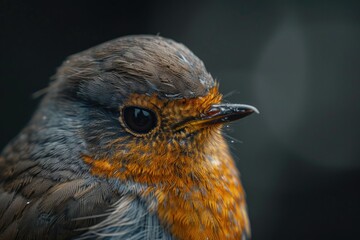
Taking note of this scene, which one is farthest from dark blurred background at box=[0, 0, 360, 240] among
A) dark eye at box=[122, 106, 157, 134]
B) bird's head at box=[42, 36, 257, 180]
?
dark eye at box=[122, 106, 157, 134]

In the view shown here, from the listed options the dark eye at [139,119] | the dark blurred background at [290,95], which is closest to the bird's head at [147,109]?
the dark eye at [139,119]

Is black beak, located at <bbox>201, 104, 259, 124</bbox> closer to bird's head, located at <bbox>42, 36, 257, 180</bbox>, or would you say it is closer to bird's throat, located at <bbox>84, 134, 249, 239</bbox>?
bird's head, located at <bbox>42, 36, 257, 180</bbox>

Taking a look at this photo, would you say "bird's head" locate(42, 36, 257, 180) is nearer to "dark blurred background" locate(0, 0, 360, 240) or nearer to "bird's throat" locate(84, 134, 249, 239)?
"bird's throat" locate(84, 134, 249, 239)

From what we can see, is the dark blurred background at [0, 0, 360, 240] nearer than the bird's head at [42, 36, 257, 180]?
No

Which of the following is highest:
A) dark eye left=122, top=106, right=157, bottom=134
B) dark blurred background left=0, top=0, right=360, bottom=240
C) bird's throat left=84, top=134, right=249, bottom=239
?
dark eye left=122, top=106, right=157, bottom=134

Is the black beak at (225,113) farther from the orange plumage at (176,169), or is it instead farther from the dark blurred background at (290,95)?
the dark blurred background at (290,95)

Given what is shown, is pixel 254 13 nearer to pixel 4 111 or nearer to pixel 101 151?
pixel 4 111

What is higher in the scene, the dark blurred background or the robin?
the robin
